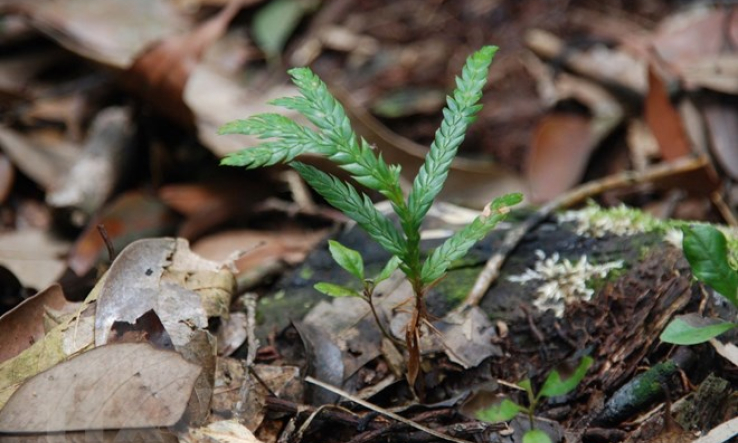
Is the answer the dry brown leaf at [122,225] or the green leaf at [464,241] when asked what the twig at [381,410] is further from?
the dry brown leaf at [122,225]

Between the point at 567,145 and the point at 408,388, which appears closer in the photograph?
the point at 408,388

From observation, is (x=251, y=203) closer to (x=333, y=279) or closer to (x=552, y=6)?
(x=333, y=279)

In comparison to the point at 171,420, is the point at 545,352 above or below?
below

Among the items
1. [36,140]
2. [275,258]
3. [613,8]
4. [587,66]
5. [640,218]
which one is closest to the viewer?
[640,218]

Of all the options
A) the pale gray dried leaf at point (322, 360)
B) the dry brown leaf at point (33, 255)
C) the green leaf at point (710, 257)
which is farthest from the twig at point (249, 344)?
the green leaf at point (710, 257)

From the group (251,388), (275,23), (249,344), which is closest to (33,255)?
(249,344)

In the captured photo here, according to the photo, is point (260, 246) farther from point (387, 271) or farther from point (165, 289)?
point (387, 271)

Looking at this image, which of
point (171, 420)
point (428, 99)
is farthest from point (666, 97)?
point (171, 420)
